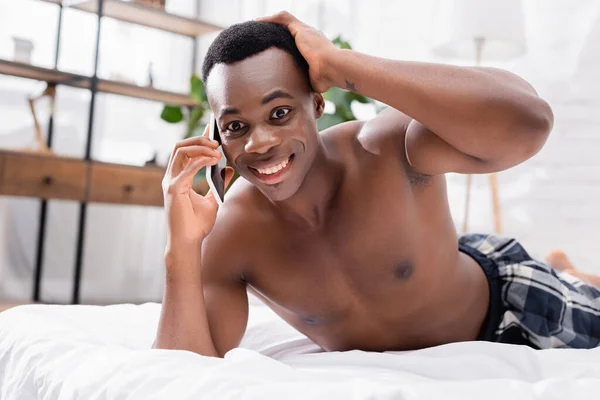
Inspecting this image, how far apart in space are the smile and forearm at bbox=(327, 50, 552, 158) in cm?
16

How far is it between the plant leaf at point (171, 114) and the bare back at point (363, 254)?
2.33m

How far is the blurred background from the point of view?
9.11 ft

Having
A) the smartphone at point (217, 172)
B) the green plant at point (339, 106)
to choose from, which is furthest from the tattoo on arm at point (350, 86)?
the green plant at point (339, 106)

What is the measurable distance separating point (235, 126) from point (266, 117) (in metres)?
0.06

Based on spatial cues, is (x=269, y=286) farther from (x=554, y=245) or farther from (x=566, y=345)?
(x=554, y=245)

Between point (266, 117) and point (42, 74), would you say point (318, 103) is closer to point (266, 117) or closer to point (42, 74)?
point (266, 117)

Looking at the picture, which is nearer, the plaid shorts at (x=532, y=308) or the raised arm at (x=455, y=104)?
the raised arm at (x=455, y=104)

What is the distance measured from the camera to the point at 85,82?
3.76 m

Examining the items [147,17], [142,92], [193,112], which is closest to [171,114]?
[193,112]

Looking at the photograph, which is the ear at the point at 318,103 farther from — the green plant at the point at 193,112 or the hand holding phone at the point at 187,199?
the green plant at the point at 193,112

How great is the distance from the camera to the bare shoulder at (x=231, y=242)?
1.26 m

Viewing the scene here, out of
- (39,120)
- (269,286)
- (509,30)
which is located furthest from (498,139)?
(39,120)

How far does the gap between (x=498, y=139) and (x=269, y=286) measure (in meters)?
0.47

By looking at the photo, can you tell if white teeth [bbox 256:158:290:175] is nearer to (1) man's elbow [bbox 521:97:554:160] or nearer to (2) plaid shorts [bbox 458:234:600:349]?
(1) man's elbow [bbox 521:97:554:160]
